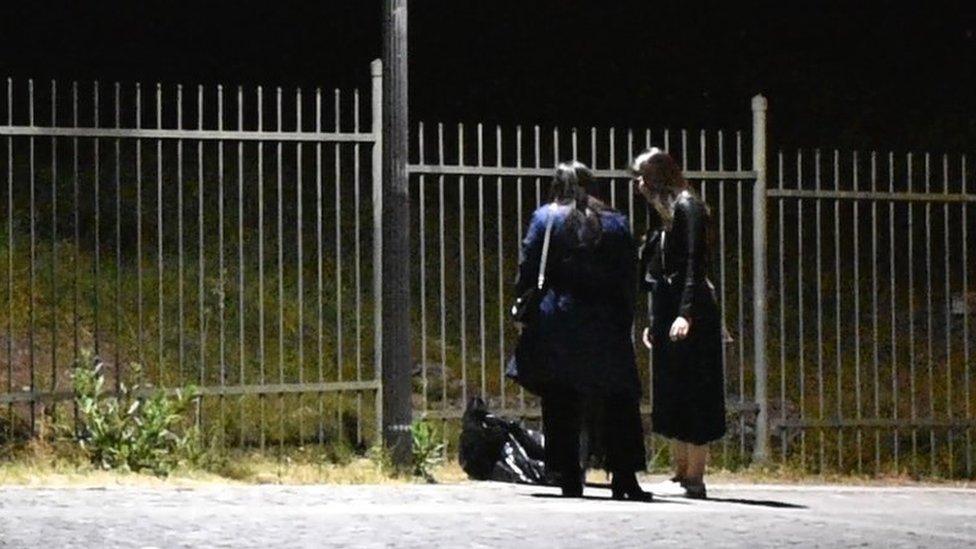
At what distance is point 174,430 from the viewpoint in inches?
503

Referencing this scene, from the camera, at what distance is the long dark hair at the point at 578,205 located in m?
10.5

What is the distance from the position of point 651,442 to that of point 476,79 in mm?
12489

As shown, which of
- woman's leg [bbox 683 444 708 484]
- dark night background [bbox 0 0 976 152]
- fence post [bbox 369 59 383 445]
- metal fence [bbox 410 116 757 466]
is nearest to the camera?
woman's leg [bbox 683 444 708 484]

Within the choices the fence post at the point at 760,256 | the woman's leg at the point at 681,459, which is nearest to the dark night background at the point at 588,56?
the fence post at the point at 760,256

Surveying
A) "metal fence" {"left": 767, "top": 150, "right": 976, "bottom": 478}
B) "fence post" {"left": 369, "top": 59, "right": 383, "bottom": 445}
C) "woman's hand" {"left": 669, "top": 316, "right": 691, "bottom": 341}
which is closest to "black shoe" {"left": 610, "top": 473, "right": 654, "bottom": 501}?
"woman's hand" {"left": 669, "top": 316, "right": 691, "bottom": 341}

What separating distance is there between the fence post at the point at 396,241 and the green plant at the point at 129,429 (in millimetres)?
972

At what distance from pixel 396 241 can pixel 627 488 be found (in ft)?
5.87

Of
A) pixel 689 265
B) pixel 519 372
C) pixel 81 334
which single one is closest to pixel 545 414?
pixel 519 372

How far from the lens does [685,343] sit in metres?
10.8

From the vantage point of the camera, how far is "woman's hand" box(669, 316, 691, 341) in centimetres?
1042

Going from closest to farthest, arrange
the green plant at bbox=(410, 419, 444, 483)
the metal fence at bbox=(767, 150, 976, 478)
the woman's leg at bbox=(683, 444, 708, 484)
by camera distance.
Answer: the woman's leg at bbox=(683, 444, 708, 484), the green plant at bbox=(410, 419, 444, 483), the metal fence at bbox=(767, 150, 976, 478)

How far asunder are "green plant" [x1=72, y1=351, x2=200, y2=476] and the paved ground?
2.42 ft

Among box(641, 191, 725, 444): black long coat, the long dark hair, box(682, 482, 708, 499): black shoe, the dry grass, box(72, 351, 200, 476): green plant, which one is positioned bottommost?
box(682, 482, 708, 499): black shoe

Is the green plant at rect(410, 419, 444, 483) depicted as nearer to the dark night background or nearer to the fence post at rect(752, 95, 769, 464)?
the fence post at rect(752, 95, 769, 464)
